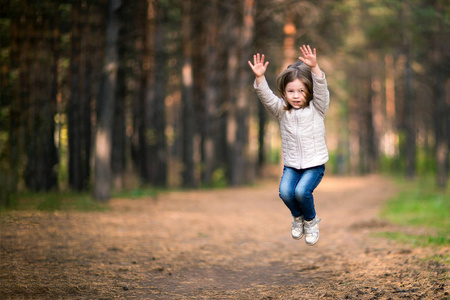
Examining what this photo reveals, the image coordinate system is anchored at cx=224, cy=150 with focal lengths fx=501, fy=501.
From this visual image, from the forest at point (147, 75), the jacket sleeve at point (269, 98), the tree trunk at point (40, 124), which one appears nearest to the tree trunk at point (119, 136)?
the forest at point (147, 75)

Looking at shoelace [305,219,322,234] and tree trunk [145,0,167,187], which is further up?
tree trunk [145,0,167,187]

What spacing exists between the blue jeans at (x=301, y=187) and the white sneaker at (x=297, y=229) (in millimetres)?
133

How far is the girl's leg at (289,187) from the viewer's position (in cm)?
538

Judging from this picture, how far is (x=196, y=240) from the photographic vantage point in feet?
31.1

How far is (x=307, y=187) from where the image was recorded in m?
5.29

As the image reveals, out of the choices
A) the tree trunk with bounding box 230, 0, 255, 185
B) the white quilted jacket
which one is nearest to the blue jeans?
the white quilted jacket

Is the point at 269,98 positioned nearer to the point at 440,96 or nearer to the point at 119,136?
the point at 119,136

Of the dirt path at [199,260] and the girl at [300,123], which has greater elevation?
the girl at [300,123]

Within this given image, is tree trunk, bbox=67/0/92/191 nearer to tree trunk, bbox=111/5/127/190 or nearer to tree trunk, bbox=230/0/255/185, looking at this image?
tree trunk, bbox=111/5/127/190

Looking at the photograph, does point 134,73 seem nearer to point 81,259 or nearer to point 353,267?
point 81,259

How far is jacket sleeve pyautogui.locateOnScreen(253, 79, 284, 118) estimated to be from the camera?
17.8 feet

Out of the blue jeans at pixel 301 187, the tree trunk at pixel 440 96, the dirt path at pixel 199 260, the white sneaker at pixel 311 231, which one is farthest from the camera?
the tree trunk at pixel 440 96

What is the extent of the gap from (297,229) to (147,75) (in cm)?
1419

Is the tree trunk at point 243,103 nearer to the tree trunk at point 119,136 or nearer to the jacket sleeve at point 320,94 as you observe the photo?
the tree trunk at point 119,136
